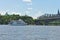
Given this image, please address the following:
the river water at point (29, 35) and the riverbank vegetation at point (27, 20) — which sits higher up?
the river water at point (29, 35)

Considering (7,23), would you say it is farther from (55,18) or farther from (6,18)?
(55,18)

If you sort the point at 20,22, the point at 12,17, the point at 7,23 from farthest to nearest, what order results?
the point at 12,17
the point at 7,23
the point at 20,22

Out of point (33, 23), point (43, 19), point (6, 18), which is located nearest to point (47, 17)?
point (43, 19)

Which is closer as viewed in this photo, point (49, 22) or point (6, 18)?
point (49, 22)

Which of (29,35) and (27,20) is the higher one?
(29,35)

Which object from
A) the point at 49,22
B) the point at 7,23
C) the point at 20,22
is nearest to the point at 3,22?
the point at 7,23

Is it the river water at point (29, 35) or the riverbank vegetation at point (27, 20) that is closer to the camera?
the river water at point (29, 35)

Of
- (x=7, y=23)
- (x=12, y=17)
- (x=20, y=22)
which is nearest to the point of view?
(x=20, y=22)

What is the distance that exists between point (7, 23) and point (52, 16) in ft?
70.6

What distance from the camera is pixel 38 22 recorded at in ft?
411

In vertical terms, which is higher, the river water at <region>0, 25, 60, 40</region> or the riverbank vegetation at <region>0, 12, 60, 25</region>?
the river water at <region>0, 25, 60, 40</region>

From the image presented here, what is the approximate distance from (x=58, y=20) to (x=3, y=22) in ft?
86.5

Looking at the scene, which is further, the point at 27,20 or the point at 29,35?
the point at 27,20

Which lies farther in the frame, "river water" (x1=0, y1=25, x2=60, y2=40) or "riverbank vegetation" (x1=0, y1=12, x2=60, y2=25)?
"riverbank vegetation" (x1=0, y1=12, x2=60, y2=25)
